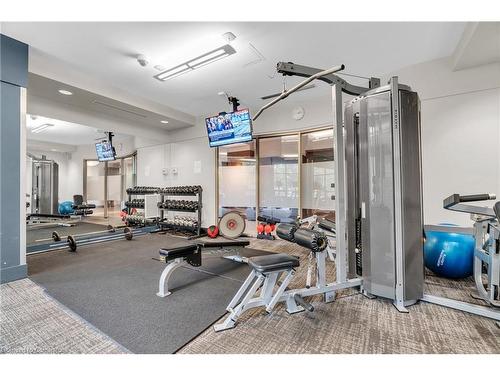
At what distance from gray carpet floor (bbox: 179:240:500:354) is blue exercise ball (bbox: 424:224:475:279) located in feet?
1.80

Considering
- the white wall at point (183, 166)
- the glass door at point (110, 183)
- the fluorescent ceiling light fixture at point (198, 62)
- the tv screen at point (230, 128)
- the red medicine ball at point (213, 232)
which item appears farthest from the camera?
the glass door at point (110, 183)

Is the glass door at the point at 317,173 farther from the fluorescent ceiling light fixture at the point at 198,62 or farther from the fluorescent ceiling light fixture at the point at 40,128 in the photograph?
the fluorescent ceiling light fixture at the point at 40,128

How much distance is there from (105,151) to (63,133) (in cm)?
172

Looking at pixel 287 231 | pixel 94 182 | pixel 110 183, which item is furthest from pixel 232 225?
pixel 94 182

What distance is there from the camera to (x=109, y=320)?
196cm

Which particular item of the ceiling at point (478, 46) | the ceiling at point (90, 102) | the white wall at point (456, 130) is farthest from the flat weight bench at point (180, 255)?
the ceiling at point (478, 46)

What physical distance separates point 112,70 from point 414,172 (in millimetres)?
4297

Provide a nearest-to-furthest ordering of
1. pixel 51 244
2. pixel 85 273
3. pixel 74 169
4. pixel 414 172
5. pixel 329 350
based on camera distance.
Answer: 1. pixel 329 350
2. pixel 414 172
3. pixel 85 273
4. pixel 51 244
5. pixel 74 169

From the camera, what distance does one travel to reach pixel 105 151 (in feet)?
22.3

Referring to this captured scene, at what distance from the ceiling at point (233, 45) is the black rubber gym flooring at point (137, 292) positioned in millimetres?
2857

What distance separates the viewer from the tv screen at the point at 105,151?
6695 mm

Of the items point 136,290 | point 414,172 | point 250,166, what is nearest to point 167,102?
point 250,166

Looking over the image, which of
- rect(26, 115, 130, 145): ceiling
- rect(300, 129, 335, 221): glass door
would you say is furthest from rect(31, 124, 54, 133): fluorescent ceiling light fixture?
rect(300, 129, 335, 221): glass door

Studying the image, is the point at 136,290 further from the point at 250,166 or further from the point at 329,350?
the point at 250,166
